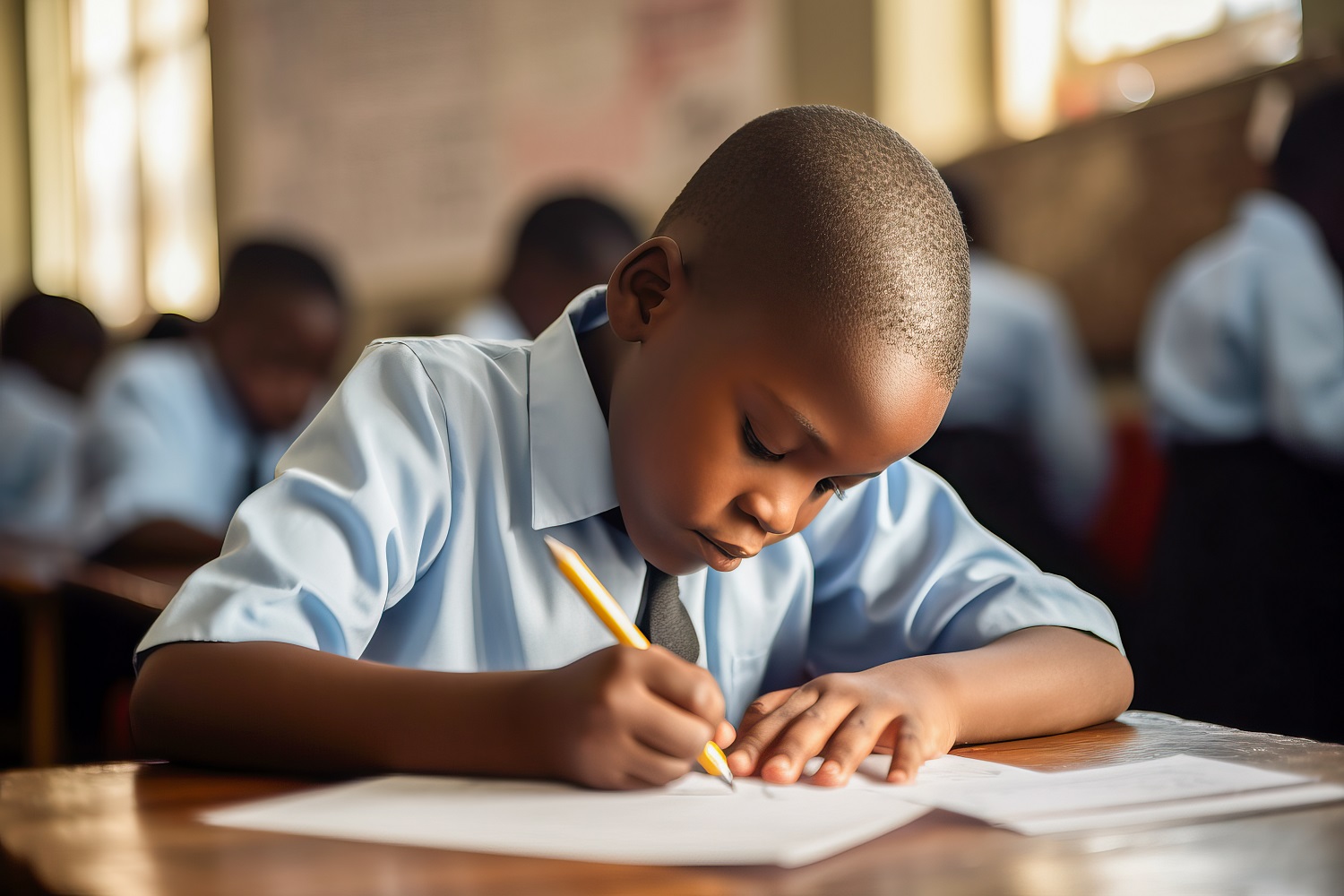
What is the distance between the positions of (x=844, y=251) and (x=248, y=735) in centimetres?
46

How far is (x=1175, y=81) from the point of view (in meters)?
3.25

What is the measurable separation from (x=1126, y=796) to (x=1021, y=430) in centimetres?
231

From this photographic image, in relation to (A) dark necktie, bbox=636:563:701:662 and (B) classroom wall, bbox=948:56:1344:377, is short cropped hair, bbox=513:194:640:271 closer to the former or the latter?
(B) classroom wall, bbox=948:56:1344:377

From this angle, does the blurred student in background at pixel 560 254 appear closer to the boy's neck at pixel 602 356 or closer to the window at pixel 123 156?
the boy's neck at pixel 602 356

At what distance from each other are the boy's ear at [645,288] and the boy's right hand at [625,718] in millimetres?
332

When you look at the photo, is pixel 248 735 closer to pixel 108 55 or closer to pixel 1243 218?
pixel 1243 218

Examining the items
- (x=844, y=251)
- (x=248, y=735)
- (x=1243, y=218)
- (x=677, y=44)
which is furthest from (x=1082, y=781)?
(x=677, y=44)

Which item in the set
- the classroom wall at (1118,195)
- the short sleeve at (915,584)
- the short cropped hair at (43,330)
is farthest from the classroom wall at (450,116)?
the short sleeve at (915,584)

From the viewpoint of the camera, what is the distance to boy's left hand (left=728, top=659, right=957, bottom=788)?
2.34 ft

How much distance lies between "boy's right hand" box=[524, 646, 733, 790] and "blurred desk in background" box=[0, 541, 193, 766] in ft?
5.50

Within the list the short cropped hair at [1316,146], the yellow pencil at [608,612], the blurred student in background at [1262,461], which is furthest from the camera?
the short cropped hair at [1316,146]

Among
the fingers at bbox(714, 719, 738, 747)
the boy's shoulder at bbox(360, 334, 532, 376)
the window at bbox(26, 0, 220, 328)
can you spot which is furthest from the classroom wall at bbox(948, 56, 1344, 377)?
the window at bbox(26, 0, 220, 328)

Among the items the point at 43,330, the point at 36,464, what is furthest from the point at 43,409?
the point at 43,330

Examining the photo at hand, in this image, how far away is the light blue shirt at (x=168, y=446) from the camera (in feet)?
10.2
